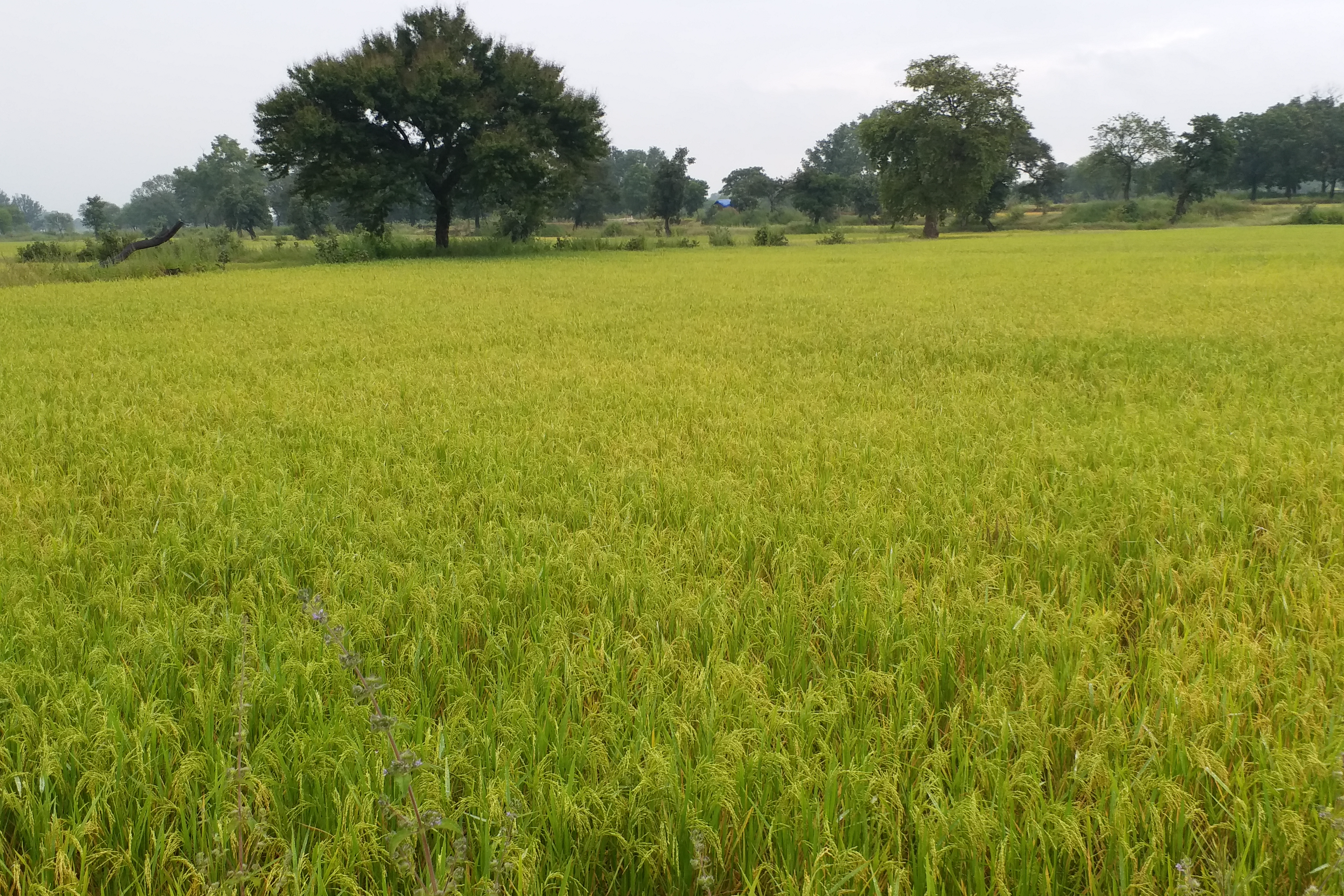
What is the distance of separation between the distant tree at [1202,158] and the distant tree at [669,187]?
127ft

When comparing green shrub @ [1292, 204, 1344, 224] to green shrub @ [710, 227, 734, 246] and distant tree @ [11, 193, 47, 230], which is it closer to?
green shrub @ [710, 227, 734, 246]

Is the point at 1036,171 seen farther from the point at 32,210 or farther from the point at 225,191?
the point at 32,210

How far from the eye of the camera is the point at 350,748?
1.86 metres

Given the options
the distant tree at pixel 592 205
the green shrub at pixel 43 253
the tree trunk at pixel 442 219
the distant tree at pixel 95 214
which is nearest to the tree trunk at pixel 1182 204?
the distant tree at pixel 592 205

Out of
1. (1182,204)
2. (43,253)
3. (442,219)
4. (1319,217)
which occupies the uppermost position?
(1182,204)

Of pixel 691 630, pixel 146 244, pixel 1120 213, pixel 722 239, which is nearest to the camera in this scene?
pixel 691 630

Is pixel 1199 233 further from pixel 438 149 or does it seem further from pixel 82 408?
pixel 82 408

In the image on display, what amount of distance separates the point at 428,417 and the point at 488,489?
6.31ft

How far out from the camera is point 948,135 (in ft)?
159

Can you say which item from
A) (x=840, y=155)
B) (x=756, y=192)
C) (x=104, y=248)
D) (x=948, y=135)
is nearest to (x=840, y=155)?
(x=840, y=155)

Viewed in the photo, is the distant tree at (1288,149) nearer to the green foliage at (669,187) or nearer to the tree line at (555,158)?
the tree line at (555,158)

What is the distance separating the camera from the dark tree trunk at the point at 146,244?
78.2 ft

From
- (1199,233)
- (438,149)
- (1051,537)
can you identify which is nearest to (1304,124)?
(1199,233)

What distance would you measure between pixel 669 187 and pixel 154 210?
97.4 m
